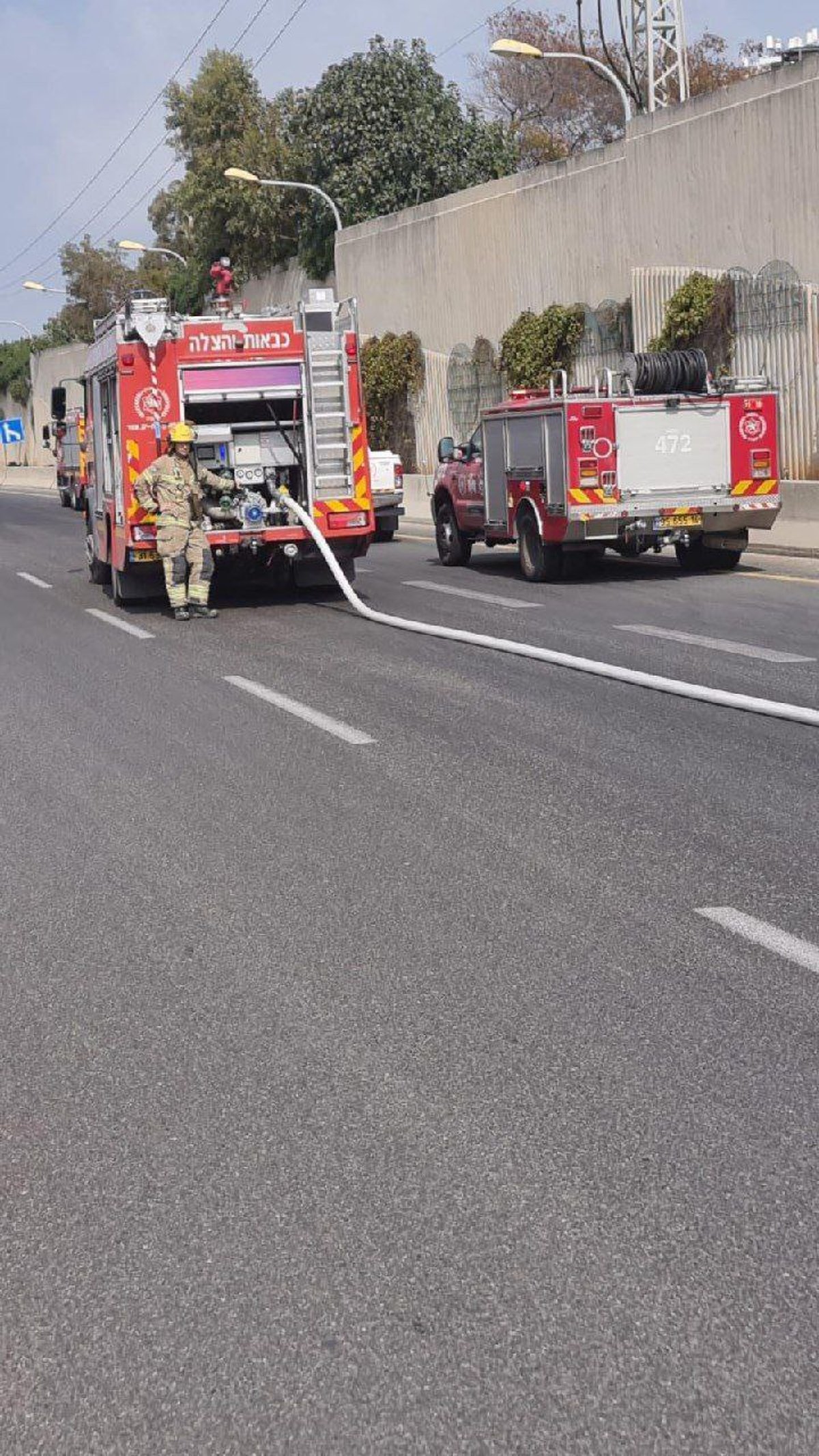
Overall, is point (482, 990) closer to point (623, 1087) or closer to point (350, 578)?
point (623, 1087)

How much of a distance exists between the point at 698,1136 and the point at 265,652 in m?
10.6

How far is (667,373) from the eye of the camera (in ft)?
66.0

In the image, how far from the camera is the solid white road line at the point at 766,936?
5.74 metres

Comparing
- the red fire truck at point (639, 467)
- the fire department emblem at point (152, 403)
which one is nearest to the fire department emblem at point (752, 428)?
the red fire truck at point (639, 467)

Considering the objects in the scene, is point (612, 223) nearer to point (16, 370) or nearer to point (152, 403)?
point (152, 403)

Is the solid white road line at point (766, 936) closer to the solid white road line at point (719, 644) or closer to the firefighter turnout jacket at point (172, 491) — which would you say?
the solid white road line at point (719, 644)

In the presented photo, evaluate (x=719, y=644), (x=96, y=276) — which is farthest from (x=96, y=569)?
(x=96, y=276)

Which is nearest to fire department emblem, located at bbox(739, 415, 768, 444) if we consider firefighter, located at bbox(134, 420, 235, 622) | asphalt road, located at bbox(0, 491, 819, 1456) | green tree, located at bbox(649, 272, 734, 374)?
firefighter, located at bbox(134, 420, 235, 622)

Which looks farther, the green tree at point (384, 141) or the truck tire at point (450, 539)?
the green tree at point (384, 141)

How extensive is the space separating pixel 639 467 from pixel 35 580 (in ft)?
28.5

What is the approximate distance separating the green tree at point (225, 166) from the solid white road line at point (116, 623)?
39078 mm

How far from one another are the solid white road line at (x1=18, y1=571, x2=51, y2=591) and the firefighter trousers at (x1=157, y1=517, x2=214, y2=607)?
5153 millimetres

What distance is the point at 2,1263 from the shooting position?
3896 millimetres

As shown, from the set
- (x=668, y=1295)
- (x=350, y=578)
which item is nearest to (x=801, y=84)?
(x=350, y=578)
